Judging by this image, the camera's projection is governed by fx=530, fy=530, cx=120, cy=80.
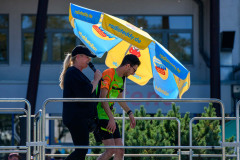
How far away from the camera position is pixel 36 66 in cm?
1816

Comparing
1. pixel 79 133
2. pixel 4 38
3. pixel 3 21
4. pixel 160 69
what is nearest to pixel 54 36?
pixel 4 38

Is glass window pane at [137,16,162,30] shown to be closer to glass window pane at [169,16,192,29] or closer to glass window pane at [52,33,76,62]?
glass window pane at [169,16,192,29]

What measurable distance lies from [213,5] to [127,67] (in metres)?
12.2

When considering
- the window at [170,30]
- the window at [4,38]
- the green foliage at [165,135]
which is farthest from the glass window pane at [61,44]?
the green foliage at [165,135]

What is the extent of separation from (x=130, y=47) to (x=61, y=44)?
11.6 metres

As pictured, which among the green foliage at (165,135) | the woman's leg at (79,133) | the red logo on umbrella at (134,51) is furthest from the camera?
the green foliage at (165,135)

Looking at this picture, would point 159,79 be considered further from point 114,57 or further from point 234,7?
point 234,7

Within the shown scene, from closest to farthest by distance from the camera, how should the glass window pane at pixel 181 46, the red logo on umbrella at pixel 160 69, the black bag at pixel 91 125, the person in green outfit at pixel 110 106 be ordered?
the black bag at pixel 91 125
the person in green outfit at pixel 110 106
the red logo on umbrella at pixel 160 69
the glass window pane at pixel 181 46

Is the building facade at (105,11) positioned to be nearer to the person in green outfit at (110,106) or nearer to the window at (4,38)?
the window at (4,38)

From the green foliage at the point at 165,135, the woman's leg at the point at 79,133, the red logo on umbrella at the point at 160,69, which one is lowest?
the green foliage at the point at 165,135

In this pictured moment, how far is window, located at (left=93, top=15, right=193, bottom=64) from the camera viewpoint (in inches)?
793

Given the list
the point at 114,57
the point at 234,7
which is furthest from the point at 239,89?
the point at 114,57

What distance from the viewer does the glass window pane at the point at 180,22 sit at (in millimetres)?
20297

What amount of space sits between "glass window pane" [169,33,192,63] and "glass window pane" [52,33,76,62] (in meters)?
3.76
